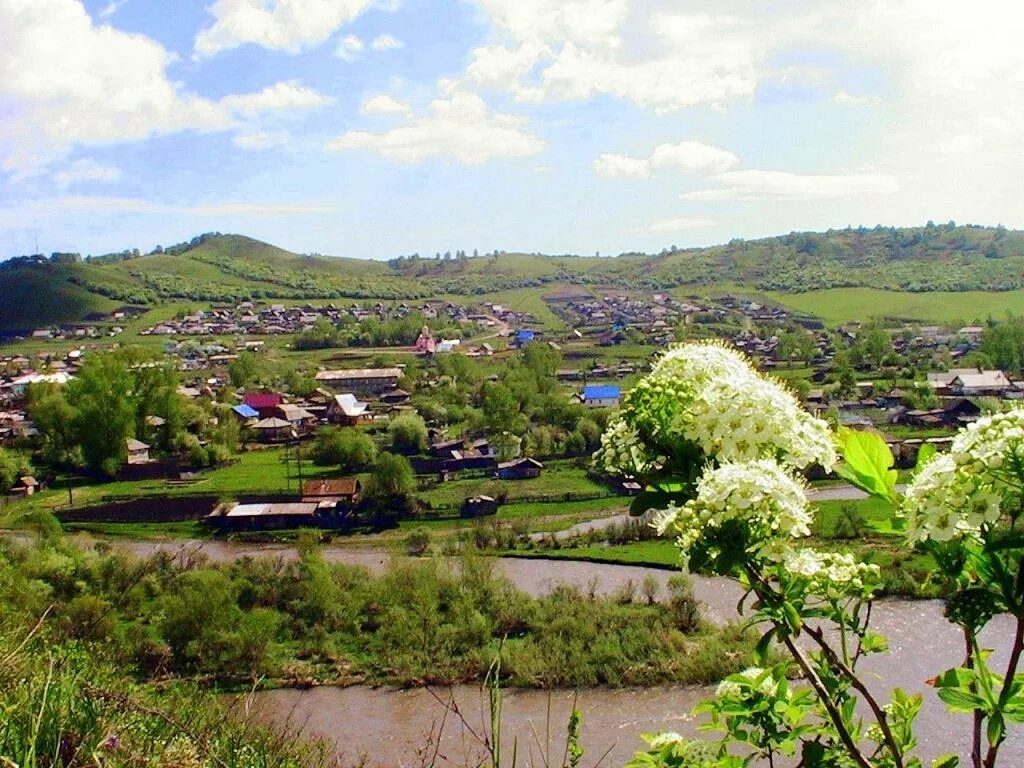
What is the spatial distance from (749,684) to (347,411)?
132ft

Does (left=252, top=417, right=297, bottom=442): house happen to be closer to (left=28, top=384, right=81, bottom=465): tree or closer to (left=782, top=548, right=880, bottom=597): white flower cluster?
(left=28, top=384, right=81, bottom=465): tree

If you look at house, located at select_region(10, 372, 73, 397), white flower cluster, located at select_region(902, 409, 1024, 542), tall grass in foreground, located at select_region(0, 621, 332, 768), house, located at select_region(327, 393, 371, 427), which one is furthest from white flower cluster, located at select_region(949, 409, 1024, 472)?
house, located at select_region(10, 372, 73, 397)

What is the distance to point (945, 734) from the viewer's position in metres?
11.2

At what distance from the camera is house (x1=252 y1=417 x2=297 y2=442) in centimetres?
3978

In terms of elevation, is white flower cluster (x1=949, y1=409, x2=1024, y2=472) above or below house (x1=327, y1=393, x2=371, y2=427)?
above

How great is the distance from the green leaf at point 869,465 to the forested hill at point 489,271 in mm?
82517

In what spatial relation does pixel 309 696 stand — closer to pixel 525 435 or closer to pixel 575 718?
pixel 575 718

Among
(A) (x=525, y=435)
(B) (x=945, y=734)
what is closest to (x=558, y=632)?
(B) (x=945, y=734)

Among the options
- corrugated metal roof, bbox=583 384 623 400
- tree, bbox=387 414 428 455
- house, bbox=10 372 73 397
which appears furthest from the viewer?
house, bbox=10 372 73 397

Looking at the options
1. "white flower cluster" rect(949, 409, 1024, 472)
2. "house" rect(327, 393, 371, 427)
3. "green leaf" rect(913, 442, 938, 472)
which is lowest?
"house" rect(327, 393, 371, 427)

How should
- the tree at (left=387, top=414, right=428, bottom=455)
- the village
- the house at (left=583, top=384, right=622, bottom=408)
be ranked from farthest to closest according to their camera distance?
1. the house at (left=583, top=384, right=622, bottom=408)
2. the tree at (left=387, top=414, right=428, bottom=455)
3. the village

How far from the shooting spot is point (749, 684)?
226cm

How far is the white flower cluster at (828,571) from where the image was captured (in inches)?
80.9

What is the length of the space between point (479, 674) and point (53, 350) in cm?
5730
